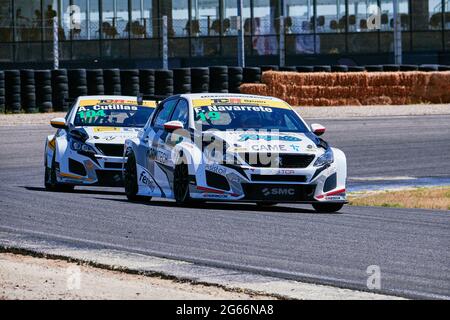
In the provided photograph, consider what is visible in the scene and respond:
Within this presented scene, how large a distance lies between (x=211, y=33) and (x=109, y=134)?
36.4 metres

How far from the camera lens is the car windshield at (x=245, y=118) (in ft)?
50.5

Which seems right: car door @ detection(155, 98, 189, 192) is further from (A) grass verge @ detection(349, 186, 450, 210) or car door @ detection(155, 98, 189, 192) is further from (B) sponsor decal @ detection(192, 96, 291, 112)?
(A) grass verge @ detection(349, 186, 450, 210)

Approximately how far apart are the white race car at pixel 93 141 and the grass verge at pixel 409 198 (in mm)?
3288

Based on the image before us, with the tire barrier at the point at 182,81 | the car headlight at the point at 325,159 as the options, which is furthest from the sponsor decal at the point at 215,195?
the tire barrier at the point at 182,81

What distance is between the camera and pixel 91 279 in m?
9.02

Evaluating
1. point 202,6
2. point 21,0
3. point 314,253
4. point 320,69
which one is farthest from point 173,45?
point 314,253

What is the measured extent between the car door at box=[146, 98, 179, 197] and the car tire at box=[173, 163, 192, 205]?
0.22 m

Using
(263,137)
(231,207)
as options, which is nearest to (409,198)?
(231,207)

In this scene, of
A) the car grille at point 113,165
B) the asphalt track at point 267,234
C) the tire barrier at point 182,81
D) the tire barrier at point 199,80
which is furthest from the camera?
the tire barrier at point 199,80

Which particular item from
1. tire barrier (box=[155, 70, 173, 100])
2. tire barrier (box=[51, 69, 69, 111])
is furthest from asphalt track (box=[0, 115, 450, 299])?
tire barrier (box=[155, 70, 173, 100])

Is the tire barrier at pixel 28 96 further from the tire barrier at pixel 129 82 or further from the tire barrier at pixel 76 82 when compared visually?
the tire barrier at pixel 129 82

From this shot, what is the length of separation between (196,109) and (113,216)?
2.45m

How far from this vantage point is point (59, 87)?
3547 cm
